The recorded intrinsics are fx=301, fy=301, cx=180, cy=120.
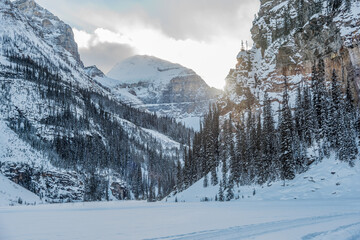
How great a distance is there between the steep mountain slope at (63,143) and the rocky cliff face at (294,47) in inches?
2102

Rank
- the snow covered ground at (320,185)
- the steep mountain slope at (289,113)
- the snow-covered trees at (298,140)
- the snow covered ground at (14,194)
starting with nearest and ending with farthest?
1. the snow covered ground at (320,185)
2. the steep mountain slope at (289,113)
3. the snow-covered trees at (298,140)
4. the snow covered ground at (14,194)

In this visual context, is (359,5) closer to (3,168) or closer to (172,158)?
(3,168)

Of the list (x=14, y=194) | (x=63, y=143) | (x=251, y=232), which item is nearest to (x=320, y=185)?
(x=251, y=232)

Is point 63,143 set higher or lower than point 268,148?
higher

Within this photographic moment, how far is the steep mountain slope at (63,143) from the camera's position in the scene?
95312 millimetres

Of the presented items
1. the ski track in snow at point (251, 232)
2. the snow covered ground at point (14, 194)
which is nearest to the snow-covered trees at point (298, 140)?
the ski track in snow at point (251, 232)

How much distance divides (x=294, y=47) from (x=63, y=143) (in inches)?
3572

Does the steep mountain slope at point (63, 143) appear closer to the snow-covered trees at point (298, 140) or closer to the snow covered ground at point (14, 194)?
the snow covered ground at point (14, 194)

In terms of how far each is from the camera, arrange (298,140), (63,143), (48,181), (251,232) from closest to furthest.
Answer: (251,232)
(298,140)
(48,181)
(63,143)

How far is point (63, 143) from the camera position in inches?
4697

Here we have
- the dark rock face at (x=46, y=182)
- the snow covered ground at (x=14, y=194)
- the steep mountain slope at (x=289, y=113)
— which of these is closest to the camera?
the steep mountain slope at (x=289, y=113)

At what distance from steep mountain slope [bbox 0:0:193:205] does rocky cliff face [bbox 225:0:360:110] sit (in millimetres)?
53392

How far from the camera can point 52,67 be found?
629 feet

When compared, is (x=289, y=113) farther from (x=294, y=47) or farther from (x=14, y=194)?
(x=14, y=194)
